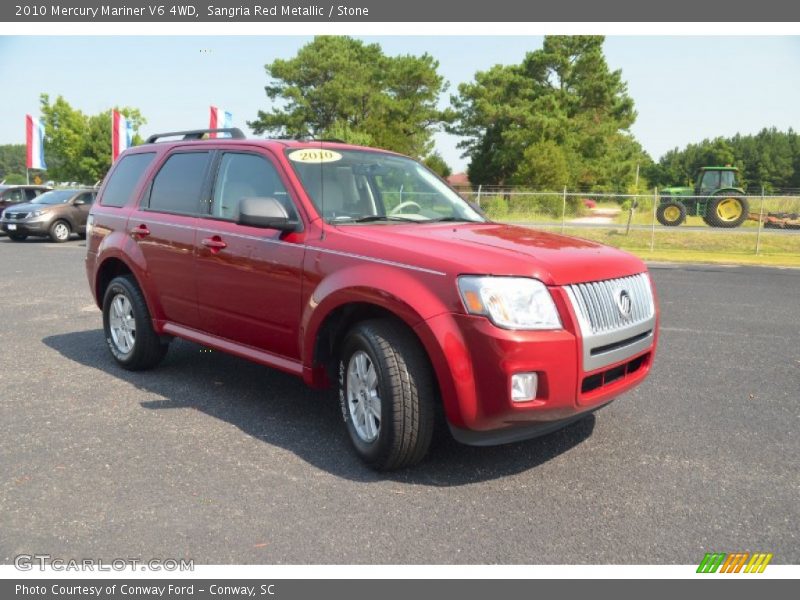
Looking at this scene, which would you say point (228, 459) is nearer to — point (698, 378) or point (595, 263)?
point (595, 263)

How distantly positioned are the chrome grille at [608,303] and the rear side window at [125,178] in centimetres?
389

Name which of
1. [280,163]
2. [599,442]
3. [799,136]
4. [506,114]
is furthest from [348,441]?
[799,136]

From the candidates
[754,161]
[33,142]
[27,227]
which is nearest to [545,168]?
[33,142]

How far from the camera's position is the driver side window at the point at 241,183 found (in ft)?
14.5

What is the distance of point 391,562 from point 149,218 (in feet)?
11.9

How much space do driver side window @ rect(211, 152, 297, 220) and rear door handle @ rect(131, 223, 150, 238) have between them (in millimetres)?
817

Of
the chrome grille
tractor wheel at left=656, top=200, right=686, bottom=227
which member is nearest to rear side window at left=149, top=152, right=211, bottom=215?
the chrome grille

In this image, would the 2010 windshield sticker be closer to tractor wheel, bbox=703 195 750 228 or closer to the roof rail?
A: the roof rail

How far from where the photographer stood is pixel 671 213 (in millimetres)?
27141

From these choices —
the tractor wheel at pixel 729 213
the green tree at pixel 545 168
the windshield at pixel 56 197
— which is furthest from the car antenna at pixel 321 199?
the green tree at pixel 545 168

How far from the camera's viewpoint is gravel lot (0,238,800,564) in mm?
2947

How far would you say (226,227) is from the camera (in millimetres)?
4602

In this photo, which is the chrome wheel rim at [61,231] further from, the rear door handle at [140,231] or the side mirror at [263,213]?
the side mirror at [263,213]

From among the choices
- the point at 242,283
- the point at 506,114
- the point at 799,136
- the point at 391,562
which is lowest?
the point at 391,562
